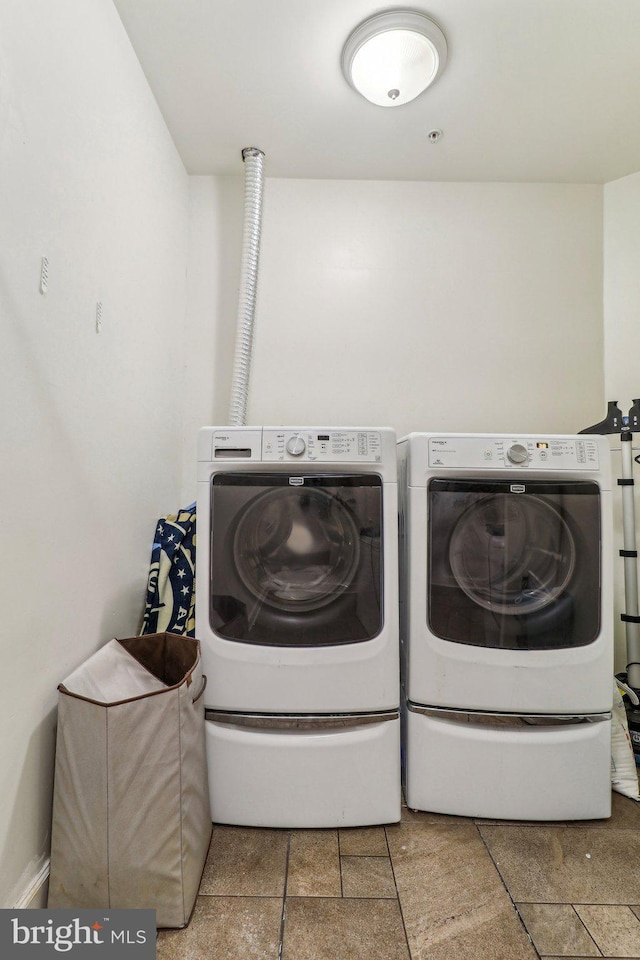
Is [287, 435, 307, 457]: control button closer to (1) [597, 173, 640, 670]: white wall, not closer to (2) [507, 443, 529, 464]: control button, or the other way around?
(2) [507, 443, 529, 464]: control button

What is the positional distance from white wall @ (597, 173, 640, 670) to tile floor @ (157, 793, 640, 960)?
48.3 inches

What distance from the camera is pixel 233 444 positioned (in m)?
1.55

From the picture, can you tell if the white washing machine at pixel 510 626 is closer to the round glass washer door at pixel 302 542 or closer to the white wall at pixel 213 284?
the round glass washer door at pixel 302 542

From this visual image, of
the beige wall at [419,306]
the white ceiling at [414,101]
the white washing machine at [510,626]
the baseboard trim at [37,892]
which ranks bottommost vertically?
the baseboard trim at [37,892]

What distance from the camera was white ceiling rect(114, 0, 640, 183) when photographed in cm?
161

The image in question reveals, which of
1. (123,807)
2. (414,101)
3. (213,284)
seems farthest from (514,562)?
(213,284)

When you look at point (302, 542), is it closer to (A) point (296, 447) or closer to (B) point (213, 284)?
(A) point (296, 447)

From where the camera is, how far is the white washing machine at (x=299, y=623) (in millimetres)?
1505

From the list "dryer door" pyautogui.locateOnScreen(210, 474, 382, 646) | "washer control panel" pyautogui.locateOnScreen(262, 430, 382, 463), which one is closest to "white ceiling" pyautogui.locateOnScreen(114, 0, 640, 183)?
"washer control panel" pyautogui.locateOnScreen(262, 430, 382, 463)

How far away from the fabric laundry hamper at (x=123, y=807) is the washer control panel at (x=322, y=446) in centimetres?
72

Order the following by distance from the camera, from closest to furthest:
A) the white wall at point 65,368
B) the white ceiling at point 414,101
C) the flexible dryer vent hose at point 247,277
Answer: the white wall at point 65,368, the white ceiling at point 414,101, the flexible dryer vent hose at point 247,277

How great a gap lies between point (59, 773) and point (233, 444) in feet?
3.09

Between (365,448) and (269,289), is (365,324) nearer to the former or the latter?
(269,289)

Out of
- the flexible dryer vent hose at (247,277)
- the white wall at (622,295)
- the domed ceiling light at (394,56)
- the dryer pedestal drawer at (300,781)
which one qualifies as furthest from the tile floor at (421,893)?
the domed ceiling light at (394,56)
